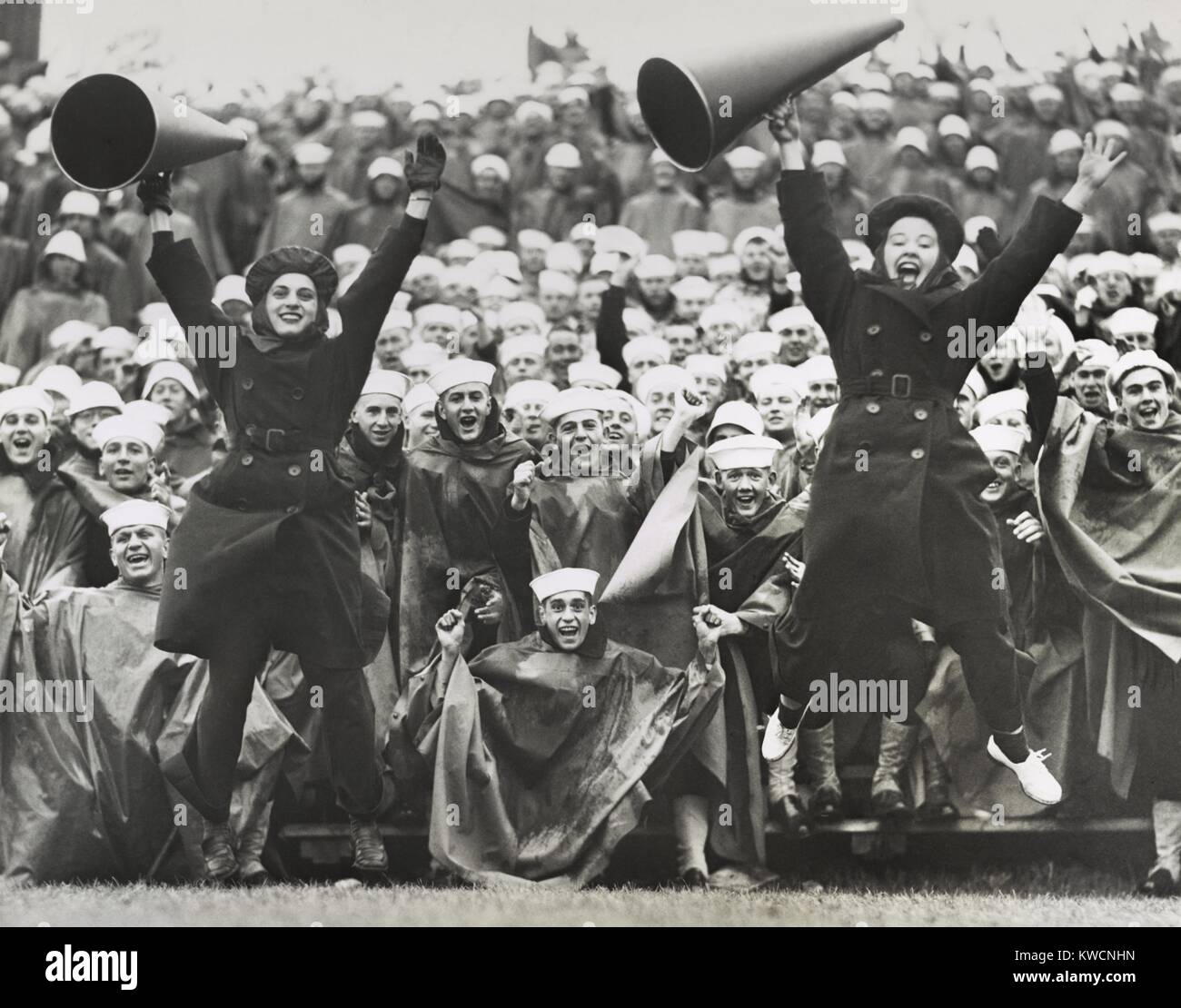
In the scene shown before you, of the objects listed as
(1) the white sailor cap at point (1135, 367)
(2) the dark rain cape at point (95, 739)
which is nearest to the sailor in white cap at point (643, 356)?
(1) the white sailor cap at point (1135, 367)

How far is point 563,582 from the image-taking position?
36.0ft

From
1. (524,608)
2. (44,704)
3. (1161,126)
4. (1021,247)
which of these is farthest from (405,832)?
(1161,126)

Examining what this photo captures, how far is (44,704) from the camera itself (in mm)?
11203

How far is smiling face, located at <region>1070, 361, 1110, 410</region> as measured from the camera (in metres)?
11.4

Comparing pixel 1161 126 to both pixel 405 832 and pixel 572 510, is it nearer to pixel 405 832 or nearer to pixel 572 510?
pixel 572 510

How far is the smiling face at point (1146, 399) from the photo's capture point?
11.3 meters

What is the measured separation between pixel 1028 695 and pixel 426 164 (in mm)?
3728

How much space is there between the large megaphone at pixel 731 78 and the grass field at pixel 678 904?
3374 mm

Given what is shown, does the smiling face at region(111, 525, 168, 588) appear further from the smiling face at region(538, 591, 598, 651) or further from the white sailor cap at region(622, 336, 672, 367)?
the white sailor cap at region(622, 336, 672, 367)

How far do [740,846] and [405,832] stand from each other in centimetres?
153

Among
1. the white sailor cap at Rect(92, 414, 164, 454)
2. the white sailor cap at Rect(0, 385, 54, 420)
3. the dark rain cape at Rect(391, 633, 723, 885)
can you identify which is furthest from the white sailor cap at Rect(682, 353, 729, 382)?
the white sailor cap at Rect(0, 385, 54, 420)

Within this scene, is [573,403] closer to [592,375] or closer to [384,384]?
[592,375]

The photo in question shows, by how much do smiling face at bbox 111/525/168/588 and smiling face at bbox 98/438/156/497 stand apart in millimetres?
240

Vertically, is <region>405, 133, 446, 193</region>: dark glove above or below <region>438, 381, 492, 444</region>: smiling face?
above
